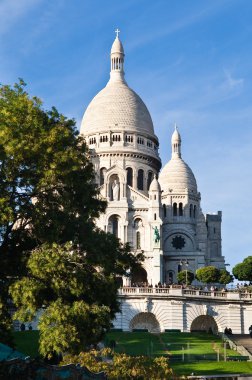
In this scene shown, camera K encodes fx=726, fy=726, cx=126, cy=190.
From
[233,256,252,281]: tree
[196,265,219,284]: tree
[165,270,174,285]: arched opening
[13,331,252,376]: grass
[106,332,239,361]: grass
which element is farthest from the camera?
[165,270,174,285]: arched opening

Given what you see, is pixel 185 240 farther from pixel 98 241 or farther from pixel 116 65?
pixel 98 241

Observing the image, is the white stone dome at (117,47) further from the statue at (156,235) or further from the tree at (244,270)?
the tree at (244,270)

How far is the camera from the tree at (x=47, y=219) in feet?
98.6

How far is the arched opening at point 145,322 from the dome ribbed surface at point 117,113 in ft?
153

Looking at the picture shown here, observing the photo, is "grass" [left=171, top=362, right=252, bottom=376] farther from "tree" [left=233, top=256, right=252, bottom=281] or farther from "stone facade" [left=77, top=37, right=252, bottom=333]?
"stone facade" [left=77, top=37, right=252, bottom=333]

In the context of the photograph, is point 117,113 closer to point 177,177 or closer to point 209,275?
point 177,177

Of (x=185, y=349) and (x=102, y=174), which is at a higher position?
(x=102, y=174)

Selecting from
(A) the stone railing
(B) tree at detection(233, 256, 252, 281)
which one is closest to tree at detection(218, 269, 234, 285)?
(B) tree at detection(233, 256, 252, 281)

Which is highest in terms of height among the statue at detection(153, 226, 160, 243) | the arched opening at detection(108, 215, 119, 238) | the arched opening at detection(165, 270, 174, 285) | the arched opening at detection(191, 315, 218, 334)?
the arched opening at detection(108, 215, 119, 238)

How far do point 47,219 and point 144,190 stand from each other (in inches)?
2784

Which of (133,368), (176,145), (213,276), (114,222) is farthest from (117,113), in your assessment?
(133,368)

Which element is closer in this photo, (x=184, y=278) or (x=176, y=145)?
(x=184, y=278)

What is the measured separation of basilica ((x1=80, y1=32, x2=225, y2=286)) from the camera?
91.7 metres

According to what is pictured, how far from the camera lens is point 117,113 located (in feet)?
345
